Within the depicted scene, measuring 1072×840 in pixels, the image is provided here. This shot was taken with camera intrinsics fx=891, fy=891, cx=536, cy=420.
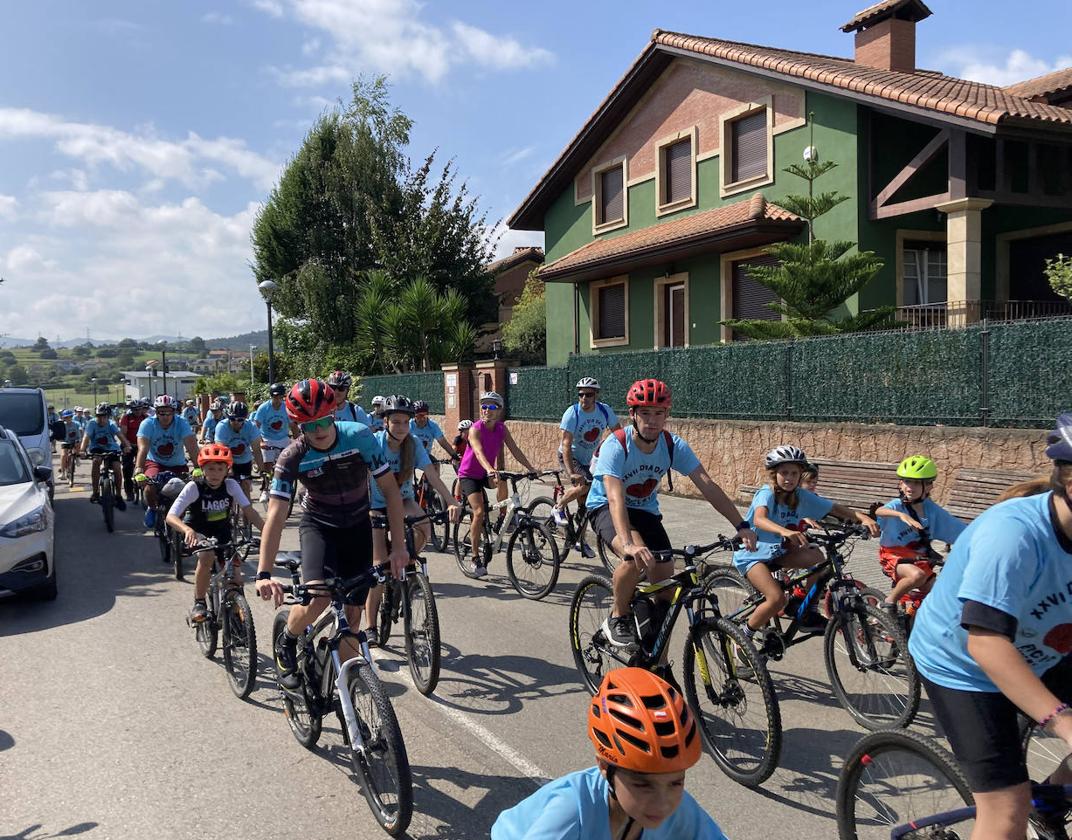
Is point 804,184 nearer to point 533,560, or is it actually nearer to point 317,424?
point 533,560

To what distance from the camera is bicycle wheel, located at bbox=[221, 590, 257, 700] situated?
572cm

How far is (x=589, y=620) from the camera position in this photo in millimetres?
5941

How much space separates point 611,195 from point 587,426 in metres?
16.1

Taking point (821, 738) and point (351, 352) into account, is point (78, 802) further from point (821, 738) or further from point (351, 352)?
point (351, 352)

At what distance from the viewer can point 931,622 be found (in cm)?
286

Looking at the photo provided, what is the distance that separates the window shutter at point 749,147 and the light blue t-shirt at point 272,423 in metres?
11.6

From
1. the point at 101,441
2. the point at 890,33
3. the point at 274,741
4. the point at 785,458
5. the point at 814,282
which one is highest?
the point at 890,33

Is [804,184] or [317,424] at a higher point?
[804,184]

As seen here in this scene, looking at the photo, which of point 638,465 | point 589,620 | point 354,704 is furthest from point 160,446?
point 354,704

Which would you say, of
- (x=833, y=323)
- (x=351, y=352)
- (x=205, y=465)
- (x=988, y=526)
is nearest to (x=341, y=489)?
(x=205, y=465)

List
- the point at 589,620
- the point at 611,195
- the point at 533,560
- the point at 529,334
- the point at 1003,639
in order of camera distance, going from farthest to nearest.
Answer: the point at 529,334 < the point at 611,195 < the point at 533,560 < the point at 589,620 < the point at 1003,639

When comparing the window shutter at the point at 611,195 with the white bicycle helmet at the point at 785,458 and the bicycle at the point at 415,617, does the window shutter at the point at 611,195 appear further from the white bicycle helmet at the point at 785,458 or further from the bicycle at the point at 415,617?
the white bicycle helmet at the point at 785,458

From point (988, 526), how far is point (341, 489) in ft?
11.4

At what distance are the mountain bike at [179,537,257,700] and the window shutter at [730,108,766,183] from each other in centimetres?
1618
